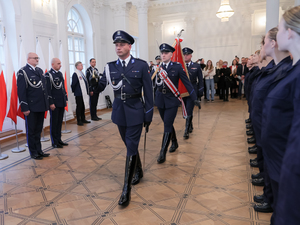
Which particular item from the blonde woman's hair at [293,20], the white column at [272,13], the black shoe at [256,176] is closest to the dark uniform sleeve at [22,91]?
the black shoe at [256,176]

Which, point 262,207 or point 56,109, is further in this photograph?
point 56,109

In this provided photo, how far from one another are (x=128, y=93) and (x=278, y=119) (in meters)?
1.70

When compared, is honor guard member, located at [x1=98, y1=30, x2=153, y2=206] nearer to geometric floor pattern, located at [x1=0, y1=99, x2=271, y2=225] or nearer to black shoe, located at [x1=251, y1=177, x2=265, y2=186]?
geometric floor pattern, located at [x1=0, y1=99, x2=271, y2=225]

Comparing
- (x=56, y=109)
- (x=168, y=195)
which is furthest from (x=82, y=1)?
(x=168, y=195)

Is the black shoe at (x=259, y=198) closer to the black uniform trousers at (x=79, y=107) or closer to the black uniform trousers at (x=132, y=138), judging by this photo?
the black uniform trousers at (x=132, y=138)

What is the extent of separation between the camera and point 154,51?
46.9 ft

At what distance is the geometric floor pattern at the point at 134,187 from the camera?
240 centimetres

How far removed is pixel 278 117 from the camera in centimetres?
127

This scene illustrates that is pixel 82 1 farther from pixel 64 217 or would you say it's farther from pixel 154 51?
pixel 64 217

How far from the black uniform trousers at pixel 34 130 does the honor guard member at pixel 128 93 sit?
2.05m

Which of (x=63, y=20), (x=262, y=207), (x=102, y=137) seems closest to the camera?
(x=262, y=207)

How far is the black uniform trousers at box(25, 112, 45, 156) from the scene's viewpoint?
13.7 ft

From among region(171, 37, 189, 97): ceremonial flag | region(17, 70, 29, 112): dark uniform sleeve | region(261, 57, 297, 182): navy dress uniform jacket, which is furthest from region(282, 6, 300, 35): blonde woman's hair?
region(17, 70, 29, 112): dark uniform sleeve

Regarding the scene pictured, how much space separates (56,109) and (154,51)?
1019 cm
